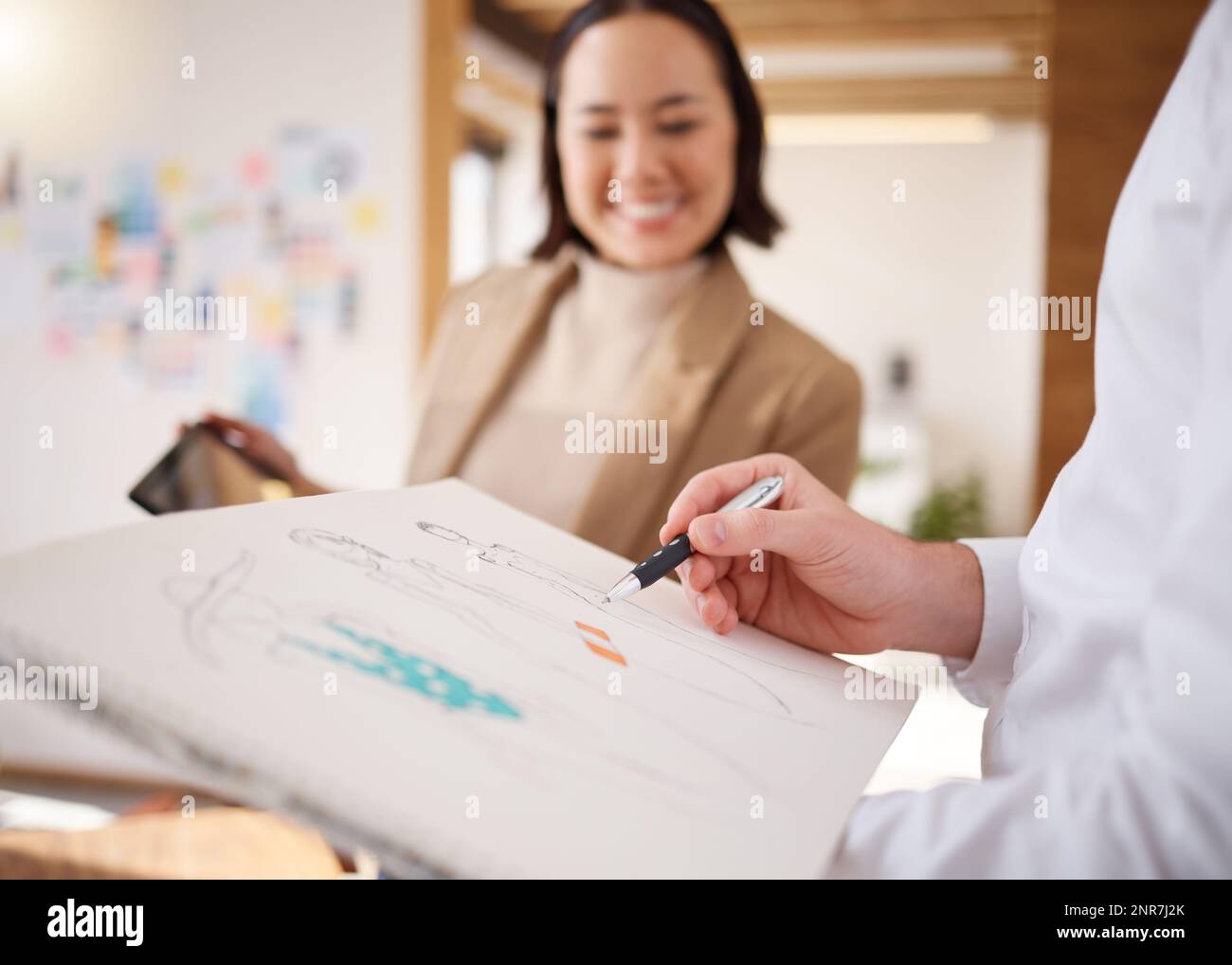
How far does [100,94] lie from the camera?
284 centimetres

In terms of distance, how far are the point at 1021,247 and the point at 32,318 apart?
611 centimetres

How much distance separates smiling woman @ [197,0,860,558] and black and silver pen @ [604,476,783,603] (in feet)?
1.56

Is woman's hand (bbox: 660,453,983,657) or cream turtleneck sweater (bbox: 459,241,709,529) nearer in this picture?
woman's hand (bbox: 660,453,983,657)

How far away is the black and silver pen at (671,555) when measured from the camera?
59 cm

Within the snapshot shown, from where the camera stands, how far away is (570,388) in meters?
1.25

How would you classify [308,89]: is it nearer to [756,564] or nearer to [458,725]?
[756,564]

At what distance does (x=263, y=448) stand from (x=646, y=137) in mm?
630

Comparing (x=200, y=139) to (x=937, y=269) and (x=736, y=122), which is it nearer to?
(x=736, y=122)

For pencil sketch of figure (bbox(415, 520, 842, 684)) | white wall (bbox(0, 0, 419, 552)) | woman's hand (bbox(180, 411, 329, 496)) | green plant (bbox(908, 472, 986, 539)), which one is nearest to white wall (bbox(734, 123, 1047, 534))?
green plant (bbox(908, 472, 986, 539))

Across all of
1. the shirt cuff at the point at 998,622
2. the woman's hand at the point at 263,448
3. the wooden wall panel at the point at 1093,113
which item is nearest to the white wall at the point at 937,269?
the wooden wall panel at the point at 1093,113

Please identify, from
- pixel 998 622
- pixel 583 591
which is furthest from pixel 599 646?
pixel 998 622

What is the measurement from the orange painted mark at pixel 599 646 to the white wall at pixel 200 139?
2290 millimetres

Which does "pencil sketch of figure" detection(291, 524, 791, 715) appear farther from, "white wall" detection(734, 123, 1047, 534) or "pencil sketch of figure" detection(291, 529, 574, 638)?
"white wall" detection(734, 123, 1047, 534)

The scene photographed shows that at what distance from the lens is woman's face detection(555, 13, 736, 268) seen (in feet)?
3.85
